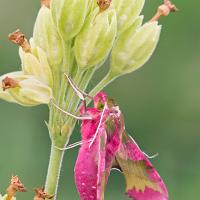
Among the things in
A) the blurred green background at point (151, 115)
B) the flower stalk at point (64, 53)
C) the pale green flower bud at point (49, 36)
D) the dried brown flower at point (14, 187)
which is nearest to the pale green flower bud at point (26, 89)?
the flower stalk at point (64, 53)

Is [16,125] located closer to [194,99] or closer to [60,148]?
[194,99]

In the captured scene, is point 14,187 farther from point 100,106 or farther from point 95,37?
point 95,37

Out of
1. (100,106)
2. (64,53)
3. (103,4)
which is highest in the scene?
(103,4)

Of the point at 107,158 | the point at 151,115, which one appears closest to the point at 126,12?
the point at 107,158

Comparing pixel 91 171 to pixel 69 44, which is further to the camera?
pixel 69 44

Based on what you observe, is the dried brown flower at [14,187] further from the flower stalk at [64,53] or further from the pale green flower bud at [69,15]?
the pale green flower bud at [69,15]

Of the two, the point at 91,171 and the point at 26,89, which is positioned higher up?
the point at 26,89

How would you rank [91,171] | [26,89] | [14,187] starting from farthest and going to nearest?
[14,187], [26,89], [91,171]

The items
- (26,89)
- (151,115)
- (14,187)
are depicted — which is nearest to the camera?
(26,89)
